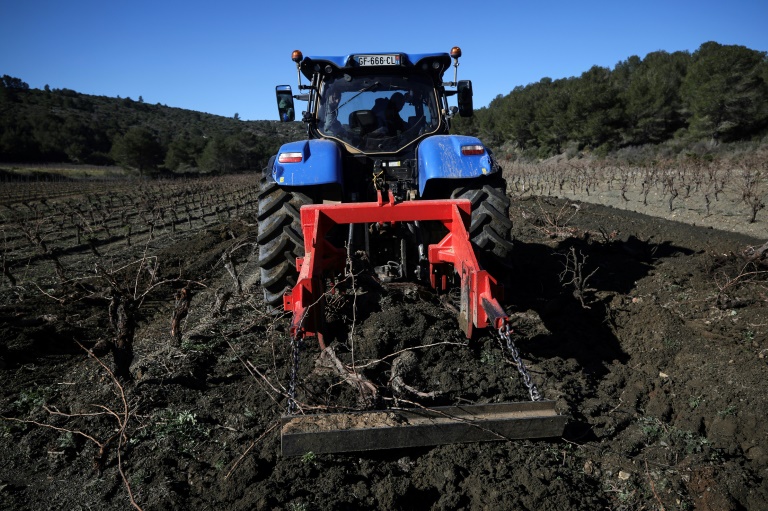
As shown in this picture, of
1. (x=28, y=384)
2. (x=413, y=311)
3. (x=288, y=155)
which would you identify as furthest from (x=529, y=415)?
(x=28, y=384)

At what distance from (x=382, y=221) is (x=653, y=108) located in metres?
26.3

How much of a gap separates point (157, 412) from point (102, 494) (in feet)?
1.84

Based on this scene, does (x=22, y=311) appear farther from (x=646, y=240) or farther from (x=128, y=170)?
(x=128, y=170)

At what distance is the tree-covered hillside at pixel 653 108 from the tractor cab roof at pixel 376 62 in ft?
70.5

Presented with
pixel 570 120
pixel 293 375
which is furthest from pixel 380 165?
pixel 570 120

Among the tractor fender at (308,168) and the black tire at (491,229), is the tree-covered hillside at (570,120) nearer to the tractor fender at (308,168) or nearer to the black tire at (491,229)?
the black tire at (491,229)

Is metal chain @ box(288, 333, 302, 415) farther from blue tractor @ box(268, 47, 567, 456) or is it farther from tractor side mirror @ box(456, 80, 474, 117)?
tractor side mirror @ box(456, 80, 474, 117)

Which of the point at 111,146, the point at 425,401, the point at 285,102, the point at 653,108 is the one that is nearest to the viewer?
the point at 425,401

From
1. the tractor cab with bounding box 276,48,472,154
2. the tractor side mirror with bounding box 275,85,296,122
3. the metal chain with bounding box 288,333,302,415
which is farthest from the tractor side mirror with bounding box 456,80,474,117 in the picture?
the metal chain with bounding box 288,333,302,415

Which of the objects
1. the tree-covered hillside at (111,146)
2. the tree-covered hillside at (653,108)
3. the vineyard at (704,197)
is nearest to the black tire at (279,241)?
the vineyard at (704,197)

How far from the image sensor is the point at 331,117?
4520 millimetres

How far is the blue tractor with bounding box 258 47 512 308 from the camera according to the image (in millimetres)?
3688

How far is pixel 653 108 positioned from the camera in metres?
24.5

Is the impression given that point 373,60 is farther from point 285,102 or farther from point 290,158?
point 290,158
